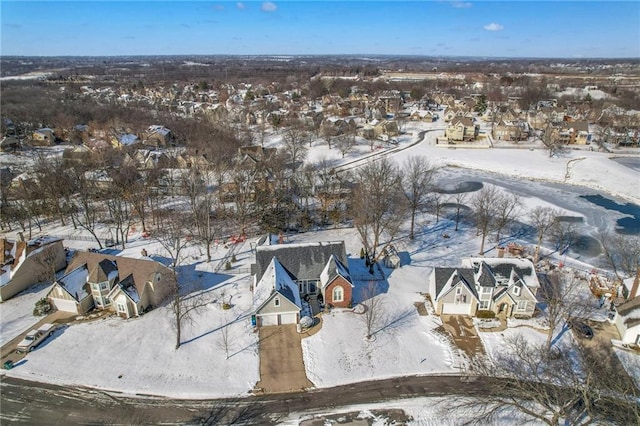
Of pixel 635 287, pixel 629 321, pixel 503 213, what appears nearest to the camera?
pixel 629 321

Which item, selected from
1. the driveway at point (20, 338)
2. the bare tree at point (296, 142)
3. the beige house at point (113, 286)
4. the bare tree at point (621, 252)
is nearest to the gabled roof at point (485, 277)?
the bare tree at point (621, 252)

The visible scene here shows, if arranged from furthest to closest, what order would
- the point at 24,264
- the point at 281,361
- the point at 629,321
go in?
the point at 24,264
the point at 629,321
the point at 281,361

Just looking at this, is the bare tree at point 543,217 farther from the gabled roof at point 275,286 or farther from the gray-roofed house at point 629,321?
the gabled roof at point 275,286

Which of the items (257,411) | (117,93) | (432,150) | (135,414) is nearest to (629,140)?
(432,150)

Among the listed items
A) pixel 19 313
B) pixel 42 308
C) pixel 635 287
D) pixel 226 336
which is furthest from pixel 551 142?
pixel 19 313

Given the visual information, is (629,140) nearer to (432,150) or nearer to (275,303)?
(432,150)

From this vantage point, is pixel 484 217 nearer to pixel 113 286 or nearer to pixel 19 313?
pixel 113 286
